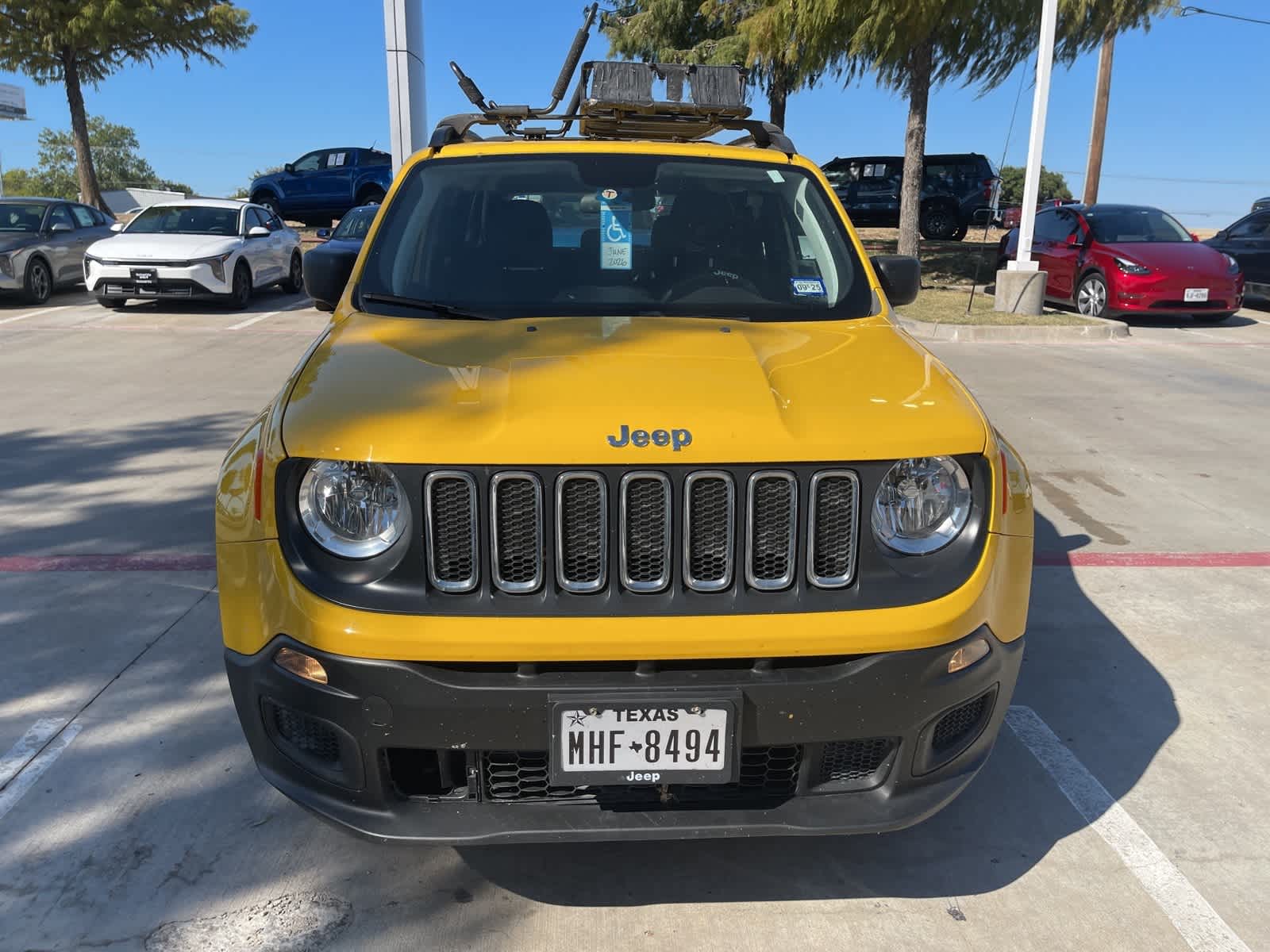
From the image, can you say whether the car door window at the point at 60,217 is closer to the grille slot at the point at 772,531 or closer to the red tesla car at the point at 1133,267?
the red tesla car at the point at 1133,267

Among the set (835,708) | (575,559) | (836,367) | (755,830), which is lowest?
(755,830)

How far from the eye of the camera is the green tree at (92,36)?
2084 centimetres

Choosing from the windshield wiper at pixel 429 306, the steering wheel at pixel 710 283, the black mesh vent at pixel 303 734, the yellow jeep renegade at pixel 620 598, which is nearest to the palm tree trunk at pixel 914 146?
the steering wheel at pixel 710 283

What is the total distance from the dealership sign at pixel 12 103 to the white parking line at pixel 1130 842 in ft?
132

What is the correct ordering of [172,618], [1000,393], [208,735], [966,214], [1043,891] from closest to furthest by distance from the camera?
[1043,891] → [208,735] → [172,618] → [1000,393] → [966,214]

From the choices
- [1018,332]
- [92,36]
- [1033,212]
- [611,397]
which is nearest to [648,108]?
[611,397]

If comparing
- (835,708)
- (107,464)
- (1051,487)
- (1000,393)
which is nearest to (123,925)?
(835,708)

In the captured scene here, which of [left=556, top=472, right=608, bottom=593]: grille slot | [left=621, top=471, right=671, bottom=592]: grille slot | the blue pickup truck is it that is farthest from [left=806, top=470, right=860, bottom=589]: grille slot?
the blue pickup truck

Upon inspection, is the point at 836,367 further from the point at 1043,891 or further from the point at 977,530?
the point at 1043,891

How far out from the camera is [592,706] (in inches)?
89.0

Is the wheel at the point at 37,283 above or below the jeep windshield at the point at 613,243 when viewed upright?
below

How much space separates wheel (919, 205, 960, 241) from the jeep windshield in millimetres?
23770

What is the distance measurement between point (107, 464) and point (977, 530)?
5802 mm

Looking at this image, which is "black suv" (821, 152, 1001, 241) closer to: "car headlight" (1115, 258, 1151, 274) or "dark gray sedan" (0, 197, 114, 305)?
"car headlight" (1115, 258, 1151, 274)
